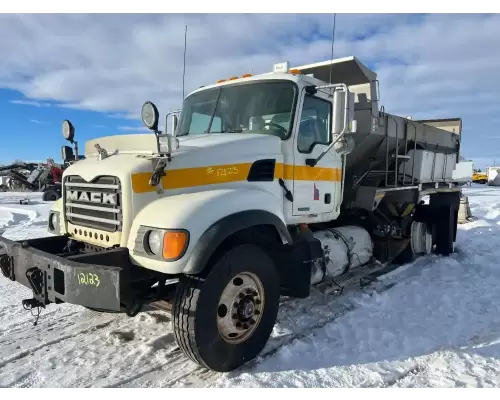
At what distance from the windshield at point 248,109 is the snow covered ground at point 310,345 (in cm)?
217

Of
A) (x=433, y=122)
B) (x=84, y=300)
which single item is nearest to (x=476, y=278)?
(x=433, y=122)

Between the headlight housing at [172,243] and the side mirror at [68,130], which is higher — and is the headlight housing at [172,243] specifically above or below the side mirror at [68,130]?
below

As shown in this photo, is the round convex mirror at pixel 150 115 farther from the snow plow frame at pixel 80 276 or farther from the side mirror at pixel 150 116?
the snow plow frame at pixel 80 276

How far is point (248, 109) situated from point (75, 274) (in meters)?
2.51

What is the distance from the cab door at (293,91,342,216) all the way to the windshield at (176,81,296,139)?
0.21 meters

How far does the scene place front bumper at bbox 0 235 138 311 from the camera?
2.89 m

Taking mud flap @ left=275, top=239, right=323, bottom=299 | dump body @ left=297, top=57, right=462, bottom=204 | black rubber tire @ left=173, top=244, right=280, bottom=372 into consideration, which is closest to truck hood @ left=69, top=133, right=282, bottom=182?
black rubber tire @ left=173, top=244, right=280, bottom=372

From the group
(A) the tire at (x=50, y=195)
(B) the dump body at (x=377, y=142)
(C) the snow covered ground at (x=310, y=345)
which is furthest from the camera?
(A) the tire at (x=50, y=195)

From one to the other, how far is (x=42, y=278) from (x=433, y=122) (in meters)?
7.97

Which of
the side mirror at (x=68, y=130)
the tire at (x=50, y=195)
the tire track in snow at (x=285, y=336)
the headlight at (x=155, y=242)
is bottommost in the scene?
the tire at (x=50, y=195)

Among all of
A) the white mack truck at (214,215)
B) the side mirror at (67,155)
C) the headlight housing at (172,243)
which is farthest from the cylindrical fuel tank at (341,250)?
the side mirror at (67,155)

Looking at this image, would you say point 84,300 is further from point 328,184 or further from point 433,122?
point 433,122

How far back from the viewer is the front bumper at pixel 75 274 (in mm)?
2889

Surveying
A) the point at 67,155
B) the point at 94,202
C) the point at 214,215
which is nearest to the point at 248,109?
the point at 214,215
